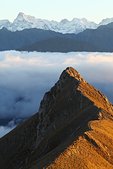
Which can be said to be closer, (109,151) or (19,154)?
(109,151)

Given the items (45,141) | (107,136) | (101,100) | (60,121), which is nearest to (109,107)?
(101,100)

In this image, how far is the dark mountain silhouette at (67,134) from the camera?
93500 mm

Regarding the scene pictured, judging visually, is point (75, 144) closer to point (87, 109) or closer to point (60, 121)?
point (87, 109)

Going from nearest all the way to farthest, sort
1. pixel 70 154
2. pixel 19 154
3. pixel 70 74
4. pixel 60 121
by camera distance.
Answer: pixel 70 154 < pixel 60 121 < pixel 19 154 < pixel 70 74

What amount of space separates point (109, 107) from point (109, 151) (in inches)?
2470

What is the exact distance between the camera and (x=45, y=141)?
146625mm

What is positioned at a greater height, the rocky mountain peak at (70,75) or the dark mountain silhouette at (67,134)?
the rocky mountain peak at (70,75)

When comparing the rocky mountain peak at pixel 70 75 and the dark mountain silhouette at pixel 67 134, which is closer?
the dark mountain silhouette at pixel 67 134

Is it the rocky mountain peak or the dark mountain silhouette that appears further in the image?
the rocky mountain peak

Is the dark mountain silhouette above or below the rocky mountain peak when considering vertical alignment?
below

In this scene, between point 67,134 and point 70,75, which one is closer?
point 67,134

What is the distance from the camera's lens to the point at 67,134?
5177 inches

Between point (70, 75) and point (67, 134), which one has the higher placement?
point (70, 75)

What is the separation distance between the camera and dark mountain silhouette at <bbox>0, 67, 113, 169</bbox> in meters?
93.5
